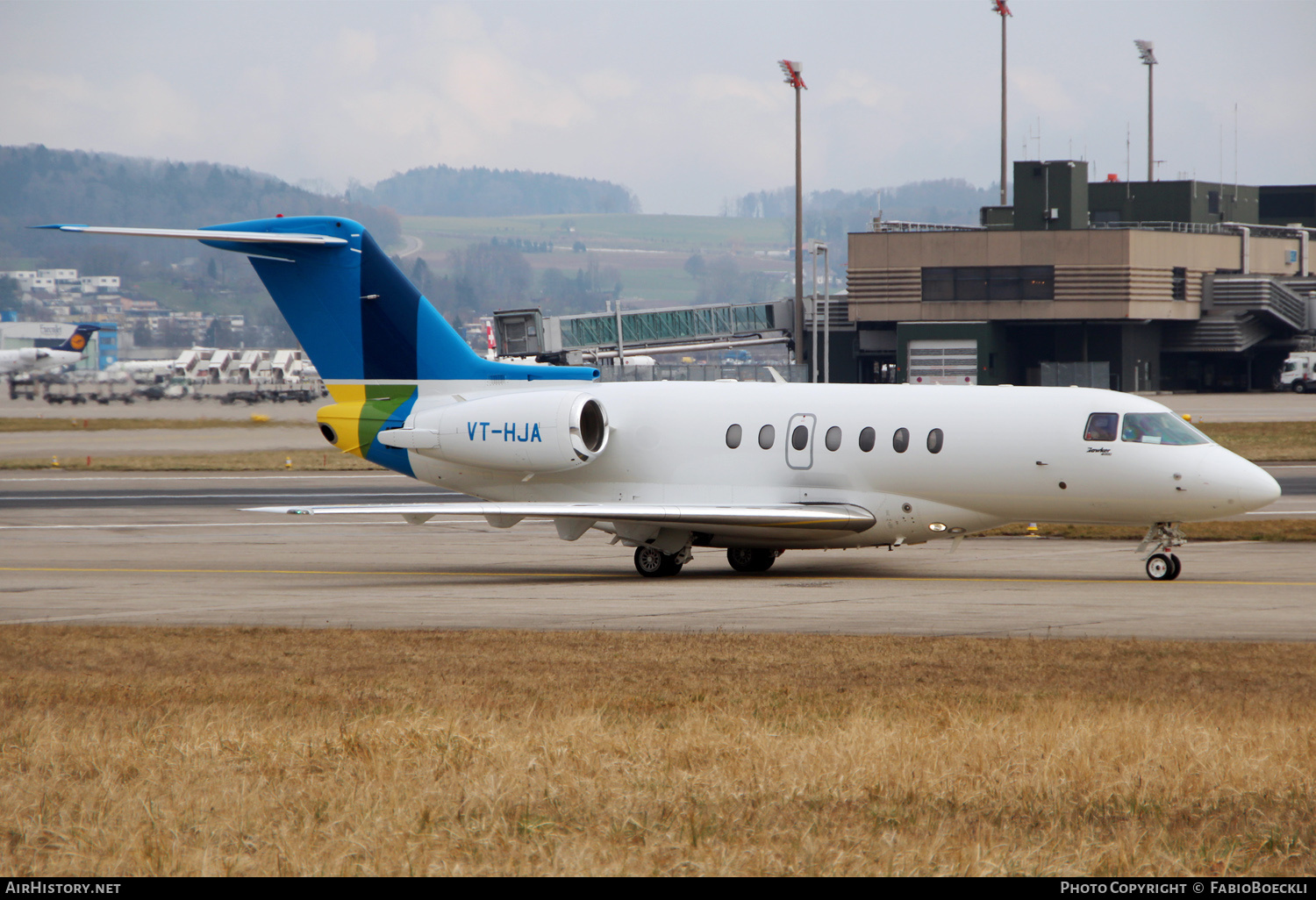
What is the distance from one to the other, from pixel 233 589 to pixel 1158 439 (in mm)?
14317

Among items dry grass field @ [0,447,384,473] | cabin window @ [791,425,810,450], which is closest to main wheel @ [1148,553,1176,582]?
cabin window @ [791,425,810,450]

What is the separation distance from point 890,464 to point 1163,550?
434 centimetres

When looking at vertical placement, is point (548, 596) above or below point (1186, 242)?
below

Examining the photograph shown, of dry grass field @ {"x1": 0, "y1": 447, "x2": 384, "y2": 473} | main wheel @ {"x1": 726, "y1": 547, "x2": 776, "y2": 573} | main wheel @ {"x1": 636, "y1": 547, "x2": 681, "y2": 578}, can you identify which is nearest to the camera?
main wheel @ {"x1": 636, "y1": 547, "x2": 681, "y2": 578}

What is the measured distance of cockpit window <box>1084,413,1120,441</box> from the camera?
21.2m

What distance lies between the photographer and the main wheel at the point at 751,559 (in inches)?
954

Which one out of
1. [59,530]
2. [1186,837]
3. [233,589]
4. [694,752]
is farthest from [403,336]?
[1186,837]

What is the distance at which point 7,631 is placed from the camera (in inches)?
668

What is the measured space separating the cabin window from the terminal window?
2451 inches

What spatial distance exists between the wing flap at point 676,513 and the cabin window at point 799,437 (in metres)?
1.09

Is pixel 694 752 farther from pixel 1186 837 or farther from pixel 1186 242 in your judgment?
pixel 1186 242

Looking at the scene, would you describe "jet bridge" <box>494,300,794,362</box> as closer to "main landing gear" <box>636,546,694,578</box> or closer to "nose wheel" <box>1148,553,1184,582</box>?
"main landing gear" <box>636,546,694,578</box>

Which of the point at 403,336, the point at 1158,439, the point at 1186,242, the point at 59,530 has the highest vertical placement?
the point at 1186,242

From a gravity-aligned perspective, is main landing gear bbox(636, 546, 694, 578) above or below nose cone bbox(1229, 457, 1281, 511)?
below
